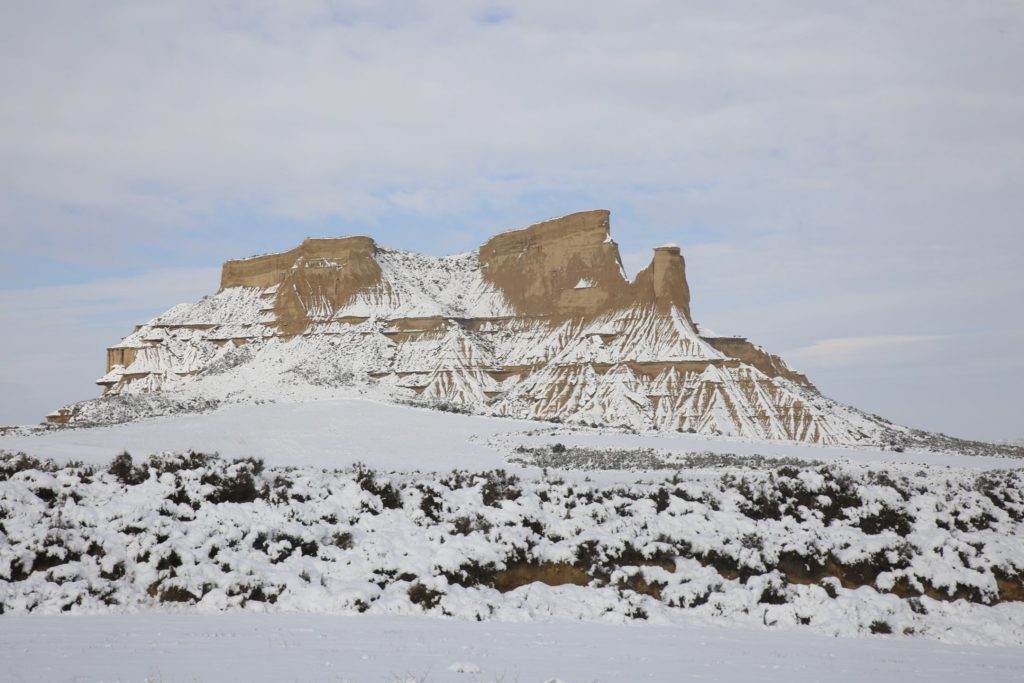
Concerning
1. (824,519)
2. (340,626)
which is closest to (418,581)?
(340,626)

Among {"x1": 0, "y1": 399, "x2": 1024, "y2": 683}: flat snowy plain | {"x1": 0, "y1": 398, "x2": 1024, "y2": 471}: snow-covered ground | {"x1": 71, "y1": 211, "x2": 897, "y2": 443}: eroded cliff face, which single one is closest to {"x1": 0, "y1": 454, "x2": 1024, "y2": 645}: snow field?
{"x1": 0, "y1": 399, "x2": 1024, "y2": 683}: flat snowy plain

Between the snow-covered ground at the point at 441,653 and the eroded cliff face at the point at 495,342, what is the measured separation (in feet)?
173

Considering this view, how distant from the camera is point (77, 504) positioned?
13.5 meters

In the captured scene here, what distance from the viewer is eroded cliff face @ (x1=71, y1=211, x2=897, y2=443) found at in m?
77.4

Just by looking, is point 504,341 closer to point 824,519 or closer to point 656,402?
point 656,402

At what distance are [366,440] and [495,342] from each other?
67662 millimetres

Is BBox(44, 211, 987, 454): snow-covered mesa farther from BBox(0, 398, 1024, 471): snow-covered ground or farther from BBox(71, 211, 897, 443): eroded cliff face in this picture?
BBox(0, 398, 1024, 471): snow-covered ground

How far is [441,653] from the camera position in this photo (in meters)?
9.06

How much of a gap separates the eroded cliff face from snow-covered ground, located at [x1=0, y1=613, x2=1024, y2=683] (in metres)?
52.8

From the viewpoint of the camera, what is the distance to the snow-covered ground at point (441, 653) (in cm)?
798

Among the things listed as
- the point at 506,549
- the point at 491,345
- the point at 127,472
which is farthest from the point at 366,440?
the point at 491,345

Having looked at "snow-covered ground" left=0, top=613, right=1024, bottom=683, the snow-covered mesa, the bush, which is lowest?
"snow-covered ground" left=0, top=613, right=1024, bottom=683

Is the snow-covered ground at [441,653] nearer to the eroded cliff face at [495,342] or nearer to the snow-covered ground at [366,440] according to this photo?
the snow-covered ground at [366,440]

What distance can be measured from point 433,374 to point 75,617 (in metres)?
83.4
